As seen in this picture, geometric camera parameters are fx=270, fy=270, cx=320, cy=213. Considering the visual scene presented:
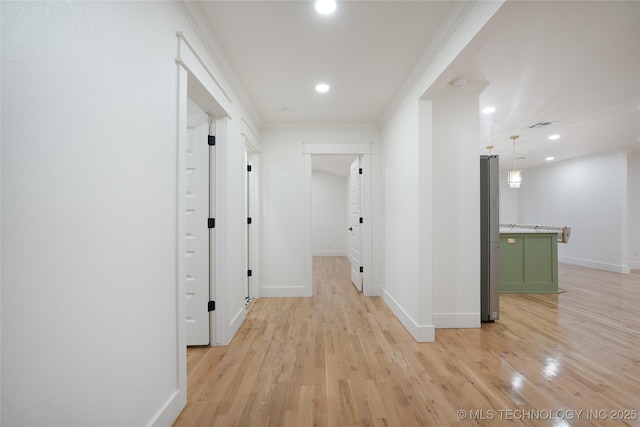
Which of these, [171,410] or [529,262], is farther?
[529,262]

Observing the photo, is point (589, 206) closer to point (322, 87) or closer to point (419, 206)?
point (419, 206)

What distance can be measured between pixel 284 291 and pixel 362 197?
5.98 feet

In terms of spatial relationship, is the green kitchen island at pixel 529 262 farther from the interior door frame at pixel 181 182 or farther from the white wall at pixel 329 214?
the white wall at pixel 329 214

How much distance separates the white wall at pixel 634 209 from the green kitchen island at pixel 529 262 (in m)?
3.80

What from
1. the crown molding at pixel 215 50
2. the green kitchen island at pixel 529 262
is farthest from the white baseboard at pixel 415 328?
the crown molding at pixel 215 50

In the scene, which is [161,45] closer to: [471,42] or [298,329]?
[471,42]

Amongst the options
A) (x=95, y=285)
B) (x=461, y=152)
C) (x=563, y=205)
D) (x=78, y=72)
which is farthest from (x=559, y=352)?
(x=563, y=205)

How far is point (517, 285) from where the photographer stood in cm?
415

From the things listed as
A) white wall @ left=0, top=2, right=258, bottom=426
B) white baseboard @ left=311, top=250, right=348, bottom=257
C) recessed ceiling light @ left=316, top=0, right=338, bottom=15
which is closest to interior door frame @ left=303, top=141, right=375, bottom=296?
recessed ceiling light @ left=316, top=0, right=338, bottom=15

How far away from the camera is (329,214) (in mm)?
8359

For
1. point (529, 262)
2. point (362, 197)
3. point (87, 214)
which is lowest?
point (529, 262)

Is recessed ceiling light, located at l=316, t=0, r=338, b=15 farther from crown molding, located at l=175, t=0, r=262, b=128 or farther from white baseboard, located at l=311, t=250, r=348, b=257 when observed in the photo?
white baseboard, located at l=311, t=250, r=348, b=257

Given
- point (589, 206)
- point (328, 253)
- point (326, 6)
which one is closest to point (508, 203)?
point (589, 206)

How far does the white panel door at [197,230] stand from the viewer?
2391 millimetres
